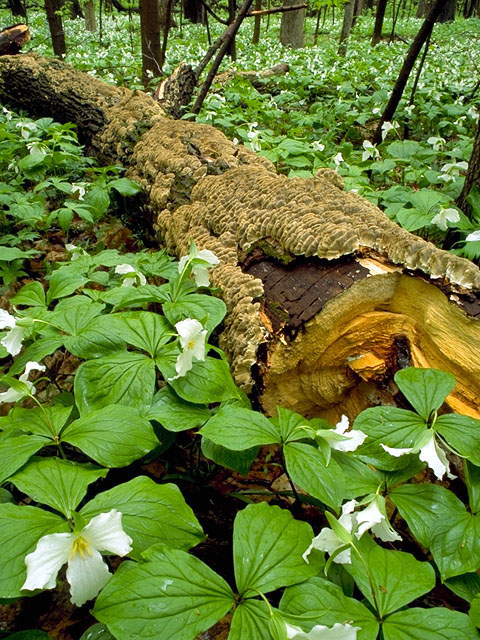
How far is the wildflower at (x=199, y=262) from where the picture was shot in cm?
162

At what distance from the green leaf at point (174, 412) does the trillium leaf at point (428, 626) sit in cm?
63

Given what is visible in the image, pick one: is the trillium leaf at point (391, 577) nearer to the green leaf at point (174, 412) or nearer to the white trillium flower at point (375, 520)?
the white trillium flower at point (375, 520)

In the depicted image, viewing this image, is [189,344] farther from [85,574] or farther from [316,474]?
[85,574]

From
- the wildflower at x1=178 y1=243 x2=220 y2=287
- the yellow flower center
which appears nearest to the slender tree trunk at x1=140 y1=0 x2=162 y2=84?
A: the wildflower at x1=178 y1=243 x2=220 y2=287

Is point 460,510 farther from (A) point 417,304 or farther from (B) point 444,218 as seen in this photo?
(B) point 444,218

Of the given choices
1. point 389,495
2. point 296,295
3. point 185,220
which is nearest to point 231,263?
point 296,295

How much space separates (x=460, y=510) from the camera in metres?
1.13

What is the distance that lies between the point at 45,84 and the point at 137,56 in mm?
7055

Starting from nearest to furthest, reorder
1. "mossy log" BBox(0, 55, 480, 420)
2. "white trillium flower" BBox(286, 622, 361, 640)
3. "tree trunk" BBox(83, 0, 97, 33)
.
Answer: "white trillium flower" BBox(286, 622, 361, 640)
"mossy log" BBox(0, 55, 480, 420)
"tree trunk" BBox(83, 0, 97, 33)

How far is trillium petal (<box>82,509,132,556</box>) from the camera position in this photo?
2.78 feet

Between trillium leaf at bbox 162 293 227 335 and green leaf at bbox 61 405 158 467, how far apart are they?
1.27 feet

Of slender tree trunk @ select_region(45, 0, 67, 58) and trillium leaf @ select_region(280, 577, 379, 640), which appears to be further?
slender tree trunk @ select_region(45, 0, 67, 58)

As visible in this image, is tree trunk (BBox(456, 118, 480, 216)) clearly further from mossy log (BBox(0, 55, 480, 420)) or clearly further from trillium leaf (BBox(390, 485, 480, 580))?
trillium leaf (BBox(390, 485, 480, 580))

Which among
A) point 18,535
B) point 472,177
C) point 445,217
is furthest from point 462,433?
point 472,177
